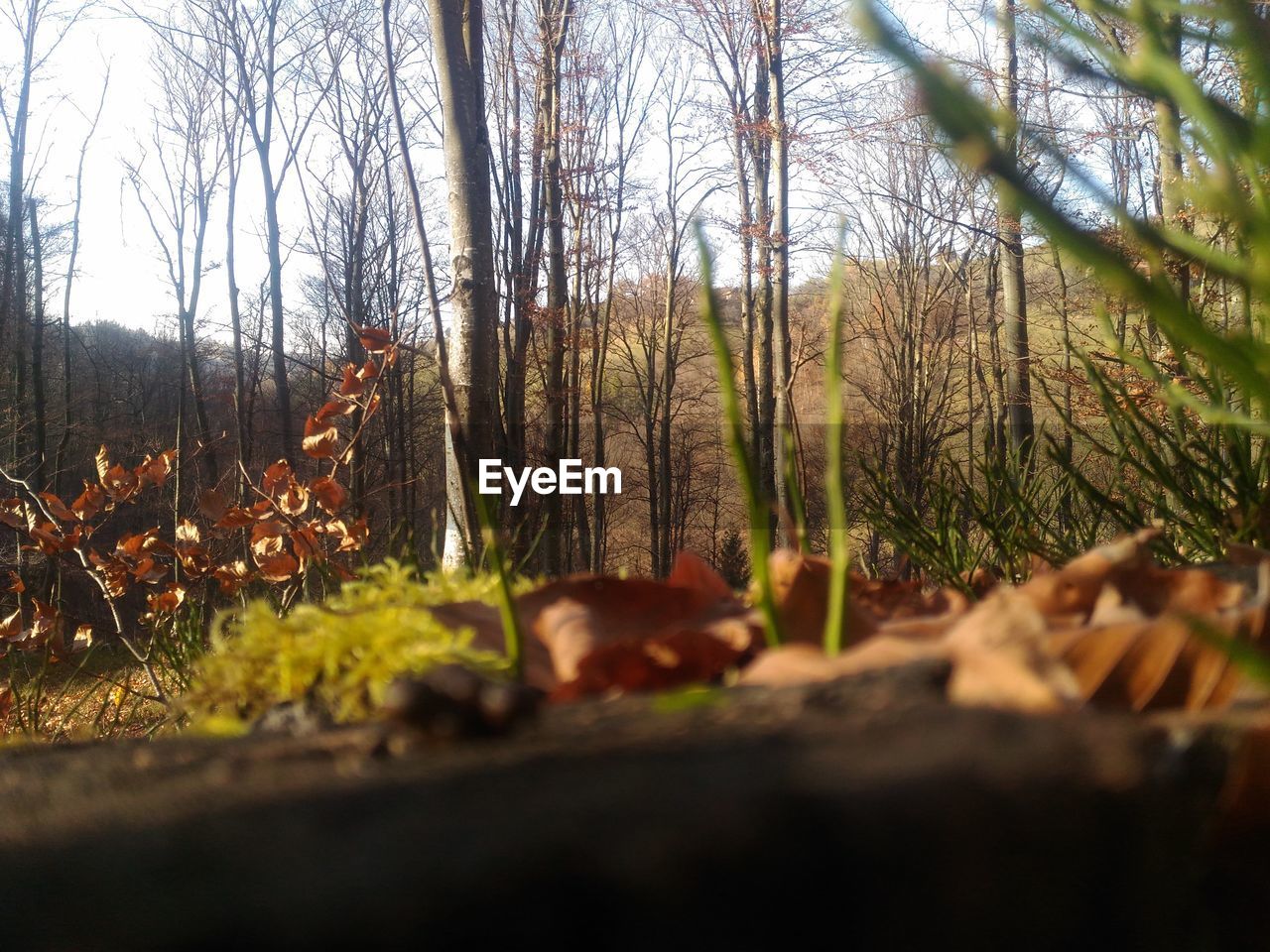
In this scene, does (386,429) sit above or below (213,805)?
above

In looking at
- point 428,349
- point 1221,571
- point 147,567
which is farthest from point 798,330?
point 1221,571

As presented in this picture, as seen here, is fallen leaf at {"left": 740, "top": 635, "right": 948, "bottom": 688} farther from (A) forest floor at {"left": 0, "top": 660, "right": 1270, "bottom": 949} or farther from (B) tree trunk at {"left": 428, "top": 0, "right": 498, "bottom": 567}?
(B) tree trunk at {"left": 428, "top": 0, "right": 498, "bottom": 567}

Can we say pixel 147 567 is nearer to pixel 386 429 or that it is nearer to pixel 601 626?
pixel 601 626

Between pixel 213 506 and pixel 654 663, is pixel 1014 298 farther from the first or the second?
pixel 654 663

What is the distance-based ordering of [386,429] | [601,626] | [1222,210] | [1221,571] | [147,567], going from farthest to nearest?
1. [386,429]
2. [147,567]
3. [1221,571]
4. [601,626]
5. [1222,210]

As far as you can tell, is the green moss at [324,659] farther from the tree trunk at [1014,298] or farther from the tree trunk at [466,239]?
the tree trunk at [1014,298]

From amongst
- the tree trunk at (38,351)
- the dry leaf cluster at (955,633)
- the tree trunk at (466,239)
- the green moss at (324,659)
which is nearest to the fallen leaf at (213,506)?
the tree trunk at (466,239)

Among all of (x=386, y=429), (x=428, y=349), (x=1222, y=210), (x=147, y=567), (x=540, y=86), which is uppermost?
(x=540, y=86)
